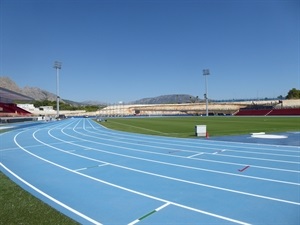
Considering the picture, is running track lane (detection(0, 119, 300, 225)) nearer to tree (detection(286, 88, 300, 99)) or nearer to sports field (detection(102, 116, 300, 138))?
sports field (detection(102, 116, 300, 138))

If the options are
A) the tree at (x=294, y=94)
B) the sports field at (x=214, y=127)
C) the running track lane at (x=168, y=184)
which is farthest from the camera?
the tree at (x=294, y=94)

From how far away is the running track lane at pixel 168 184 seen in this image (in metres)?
5.07

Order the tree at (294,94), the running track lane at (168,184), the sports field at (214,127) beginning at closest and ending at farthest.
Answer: the running track lane at (168,184) < the sports field at (214,127) < the tree at (294,94)

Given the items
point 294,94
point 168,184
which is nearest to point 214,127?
point 168,184

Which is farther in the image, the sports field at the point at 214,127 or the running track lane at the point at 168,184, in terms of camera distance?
the sports field at the point at 214,127

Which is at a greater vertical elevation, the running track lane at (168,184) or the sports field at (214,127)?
the sports field at (214,127)

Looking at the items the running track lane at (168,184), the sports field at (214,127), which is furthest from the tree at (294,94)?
the running track lane at (168,184)

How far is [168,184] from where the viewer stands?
710 cm

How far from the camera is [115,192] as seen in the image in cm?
652

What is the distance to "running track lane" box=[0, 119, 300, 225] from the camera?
16.6ft

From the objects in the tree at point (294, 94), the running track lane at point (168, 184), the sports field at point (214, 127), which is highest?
the tree at point (294, 94)

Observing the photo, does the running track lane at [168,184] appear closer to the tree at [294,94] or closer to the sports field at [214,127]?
the sports field at [214,127]

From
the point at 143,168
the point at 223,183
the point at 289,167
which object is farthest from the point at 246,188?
the point at 143,168

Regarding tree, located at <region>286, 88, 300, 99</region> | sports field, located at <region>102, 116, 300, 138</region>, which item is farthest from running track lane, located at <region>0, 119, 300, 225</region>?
tree, located at <region>286, 88, 300, 99</region>
